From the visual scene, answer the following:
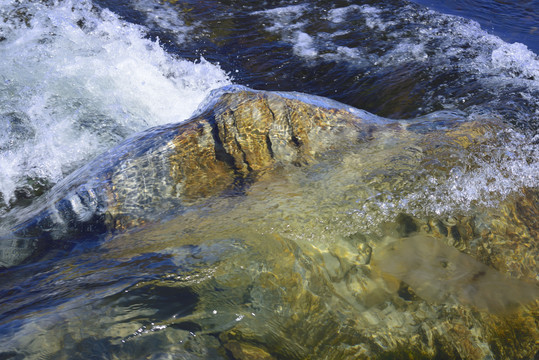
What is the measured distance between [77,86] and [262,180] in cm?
276

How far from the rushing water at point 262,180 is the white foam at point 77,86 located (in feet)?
0.06

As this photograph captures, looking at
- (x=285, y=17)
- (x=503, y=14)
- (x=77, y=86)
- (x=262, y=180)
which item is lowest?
(x=262, y=180)

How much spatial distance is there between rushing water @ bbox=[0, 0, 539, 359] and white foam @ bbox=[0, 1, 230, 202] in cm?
2

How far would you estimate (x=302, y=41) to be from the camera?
19.4 ft

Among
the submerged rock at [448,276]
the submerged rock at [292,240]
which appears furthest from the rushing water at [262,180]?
the submerged rock at [448,276]

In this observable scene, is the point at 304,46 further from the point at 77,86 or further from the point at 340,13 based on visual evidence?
the point at 77,86

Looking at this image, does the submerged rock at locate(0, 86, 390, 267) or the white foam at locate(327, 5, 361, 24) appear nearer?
the submerged rock at locate(0, 86, 390, 267)

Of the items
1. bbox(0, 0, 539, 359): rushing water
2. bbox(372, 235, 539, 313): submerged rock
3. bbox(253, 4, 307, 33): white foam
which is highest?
bbox(253, 4, 307, 33): white foam

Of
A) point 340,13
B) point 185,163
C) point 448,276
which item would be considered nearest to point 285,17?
point 340,13

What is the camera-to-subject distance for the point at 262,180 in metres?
2.78

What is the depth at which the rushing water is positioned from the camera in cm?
194

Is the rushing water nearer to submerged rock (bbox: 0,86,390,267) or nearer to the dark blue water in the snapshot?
the dark blue water

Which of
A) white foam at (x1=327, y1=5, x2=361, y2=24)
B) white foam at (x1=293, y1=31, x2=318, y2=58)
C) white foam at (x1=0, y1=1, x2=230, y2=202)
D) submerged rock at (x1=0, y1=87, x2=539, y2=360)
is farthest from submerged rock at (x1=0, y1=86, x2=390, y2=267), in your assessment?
white foam at (x1=327, y1=5, x2=361, y2=24)

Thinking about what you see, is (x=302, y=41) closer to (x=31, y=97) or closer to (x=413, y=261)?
(x=31, y=97)
